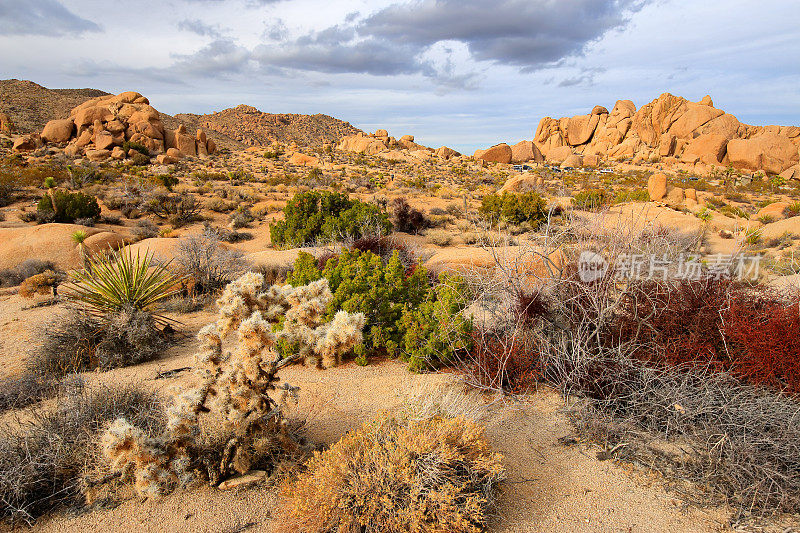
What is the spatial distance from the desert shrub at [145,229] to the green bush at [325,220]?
450 centimetres

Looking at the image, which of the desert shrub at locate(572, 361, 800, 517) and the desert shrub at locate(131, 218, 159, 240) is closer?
the desert shrub at locate(572, 361, 800, 517)

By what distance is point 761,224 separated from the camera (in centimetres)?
1688

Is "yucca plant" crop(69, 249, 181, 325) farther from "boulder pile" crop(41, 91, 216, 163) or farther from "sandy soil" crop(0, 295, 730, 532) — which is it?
"boulder pile" crop(41, 91, 216, 163)

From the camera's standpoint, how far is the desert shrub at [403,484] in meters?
2.62

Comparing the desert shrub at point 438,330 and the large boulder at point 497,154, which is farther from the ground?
the large boulder at point 497,154

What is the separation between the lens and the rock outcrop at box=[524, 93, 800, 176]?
4316 cm

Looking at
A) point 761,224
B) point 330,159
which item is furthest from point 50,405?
point 330,159

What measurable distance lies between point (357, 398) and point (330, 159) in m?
37.1

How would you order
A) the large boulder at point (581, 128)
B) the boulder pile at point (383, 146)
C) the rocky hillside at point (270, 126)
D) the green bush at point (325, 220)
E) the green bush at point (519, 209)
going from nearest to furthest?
the green bush at point (325, 220) → the green bush at point (519, 209) → the boulder pile at point (383, 146) → the large boulder at point (581, 128) → the rocky hillside at point (270, 126)

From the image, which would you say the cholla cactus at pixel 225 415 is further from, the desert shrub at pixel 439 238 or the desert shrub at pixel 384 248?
the desert shrub at pixel 439 238

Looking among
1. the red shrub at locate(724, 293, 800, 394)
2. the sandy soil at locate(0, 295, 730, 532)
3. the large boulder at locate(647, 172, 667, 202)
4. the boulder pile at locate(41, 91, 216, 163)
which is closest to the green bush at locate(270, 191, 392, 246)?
the sandy soil at locate(0, 295, 730, 532)

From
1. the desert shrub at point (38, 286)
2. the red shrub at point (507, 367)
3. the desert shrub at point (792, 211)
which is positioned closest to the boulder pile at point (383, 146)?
the desert shrub at point (792, 211)

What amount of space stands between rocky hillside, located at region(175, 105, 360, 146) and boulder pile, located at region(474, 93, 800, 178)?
34046 millimetres

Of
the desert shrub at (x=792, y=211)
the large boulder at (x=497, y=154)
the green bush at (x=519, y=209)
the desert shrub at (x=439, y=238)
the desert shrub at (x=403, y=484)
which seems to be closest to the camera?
the desert shrub at (x=403, y=484)
